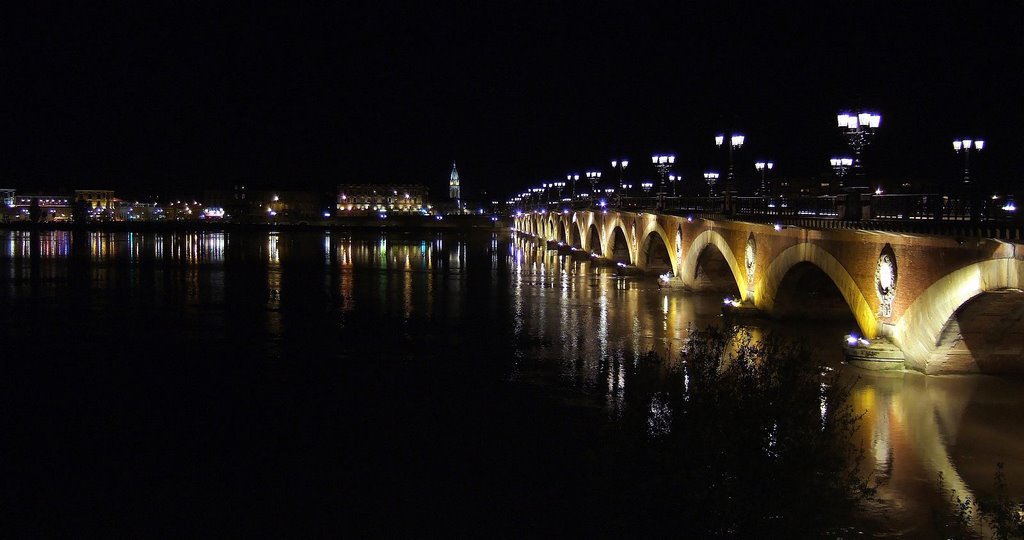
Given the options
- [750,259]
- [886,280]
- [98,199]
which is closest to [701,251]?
[750,259]

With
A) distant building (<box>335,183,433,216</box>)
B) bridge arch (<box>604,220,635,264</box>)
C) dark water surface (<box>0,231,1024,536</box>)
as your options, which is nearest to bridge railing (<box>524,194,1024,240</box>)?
dark water surface (<box>0,231,1024,536</box>)

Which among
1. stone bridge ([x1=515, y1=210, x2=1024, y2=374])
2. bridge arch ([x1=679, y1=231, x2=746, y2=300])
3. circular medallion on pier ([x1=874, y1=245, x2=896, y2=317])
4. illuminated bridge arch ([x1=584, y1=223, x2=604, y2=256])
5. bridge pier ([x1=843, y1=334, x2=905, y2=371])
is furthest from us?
illuminated bridge arch ([x1=584, y1=223, x2=604, y2=256])

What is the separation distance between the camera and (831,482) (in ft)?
41.2

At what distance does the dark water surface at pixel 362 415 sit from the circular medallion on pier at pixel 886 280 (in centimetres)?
151

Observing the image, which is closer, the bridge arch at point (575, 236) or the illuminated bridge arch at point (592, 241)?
the illuminated bridge arch at point (592, 241)

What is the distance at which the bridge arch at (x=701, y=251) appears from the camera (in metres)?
31.1

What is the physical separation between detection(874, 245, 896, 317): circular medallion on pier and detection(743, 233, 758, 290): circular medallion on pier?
27.1 feet

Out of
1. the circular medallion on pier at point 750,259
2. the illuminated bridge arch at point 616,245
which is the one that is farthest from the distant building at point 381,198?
the circular medallion on pier at point 750,259

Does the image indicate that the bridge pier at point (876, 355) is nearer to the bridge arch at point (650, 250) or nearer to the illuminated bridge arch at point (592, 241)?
the bridge arch at point (650, 250)

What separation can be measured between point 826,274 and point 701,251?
11527 millimetres

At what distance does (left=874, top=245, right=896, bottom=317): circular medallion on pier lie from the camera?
20.2 metres

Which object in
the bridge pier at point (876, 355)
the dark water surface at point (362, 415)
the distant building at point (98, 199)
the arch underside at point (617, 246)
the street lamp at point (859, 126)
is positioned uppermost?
the distant building at point (98, 199)

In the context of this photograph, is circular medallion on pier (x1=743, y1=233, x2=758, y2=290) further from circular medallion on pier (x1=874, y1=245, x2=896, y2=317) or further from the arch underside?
the arch underside

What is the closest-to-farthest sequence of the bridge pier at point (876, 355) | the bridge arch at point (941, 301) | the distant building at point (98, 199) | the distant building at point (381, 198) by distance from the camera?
the bridge arch at point (941, 301) → the bridge pier at point (876, 355) → the distant building at point (98, 199) → the distant building at point (381, 198)
